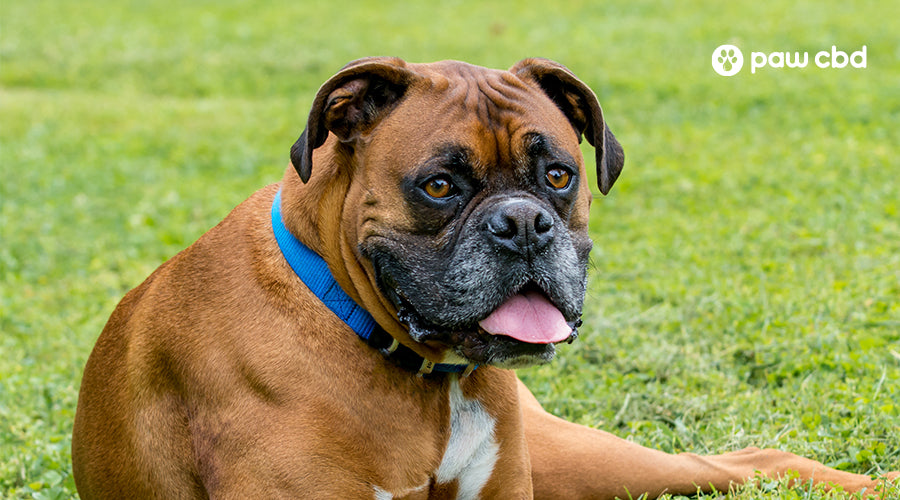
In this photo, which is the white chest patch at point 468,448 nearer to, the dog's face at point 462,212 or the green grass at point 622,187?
the dog's face at point 462,212

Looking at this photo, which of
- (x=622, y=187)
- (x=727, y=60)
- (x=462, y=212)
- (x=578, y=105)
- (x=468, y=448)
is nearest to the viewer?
(x=462, y=212)

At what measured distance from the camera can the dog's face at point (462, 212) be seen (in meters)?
3.29

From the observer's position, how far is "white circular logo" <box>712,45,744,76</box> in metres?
13.5

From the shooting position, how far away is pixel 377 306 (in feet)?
11.4

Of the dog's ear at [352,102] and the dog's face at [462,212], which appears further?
the dog's ear at [352,102]

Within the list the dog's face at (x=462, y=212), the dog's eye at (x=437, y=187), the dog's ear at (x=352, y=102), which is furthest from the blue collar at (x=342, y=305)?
the dog's eye at (x=437, y=187)

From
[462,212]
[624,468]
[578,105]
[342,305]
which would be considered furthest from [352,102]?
[624,468]

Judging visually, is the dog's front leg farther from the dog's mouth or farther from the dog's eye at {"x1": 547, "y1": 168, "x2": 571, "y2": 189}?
the dog's eye at {"x1": 547, "y1": 168, "x2": 571, "y2": 189}

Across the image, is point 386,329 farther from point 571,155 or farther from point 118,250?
point 118,250

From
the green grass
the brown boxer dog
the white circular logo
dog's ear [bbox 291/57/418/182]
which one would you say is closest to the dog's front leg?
the green grass

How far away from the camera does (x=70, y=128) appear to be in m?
12.0

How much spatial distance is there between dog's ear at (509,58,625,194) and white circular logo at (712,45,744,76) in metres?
10.0

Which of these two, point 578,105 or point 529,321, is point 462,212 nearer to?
point 529,321

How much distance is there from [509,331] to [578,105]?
0.99m
